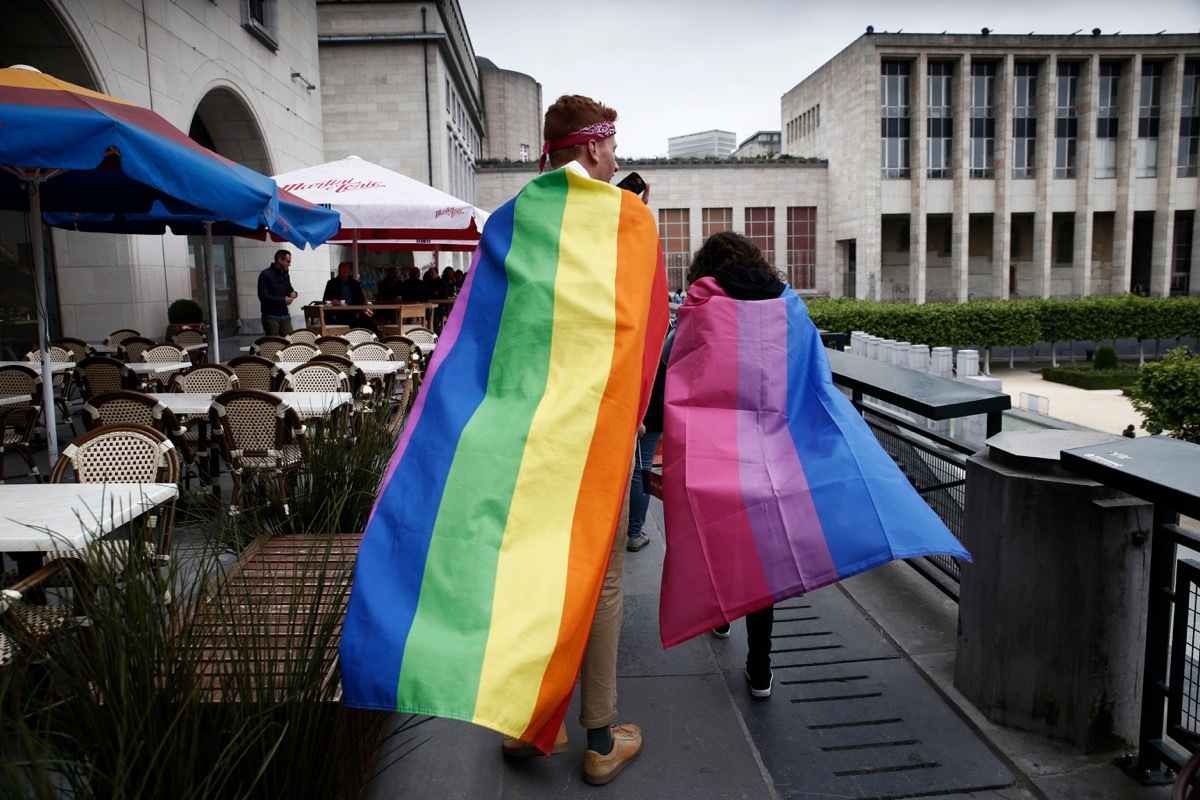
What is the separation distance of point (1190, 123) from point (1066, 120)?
8.93 metres

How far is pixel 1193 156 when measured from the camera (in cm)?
5312

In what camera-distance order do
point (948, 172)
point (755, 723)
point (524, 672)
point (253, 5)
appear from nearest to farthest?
point (524, 672) → point (755, 723) → point (253, 5) → point (948, 172)

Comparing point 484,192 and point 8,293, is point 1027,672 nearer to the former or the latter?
point 8,293

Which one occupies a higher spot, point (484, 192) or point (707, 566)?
point (484, 192)

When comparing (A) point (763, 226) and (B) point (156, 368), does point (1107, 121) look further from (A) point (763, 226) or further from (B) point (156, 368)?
(B) point (156, 368)

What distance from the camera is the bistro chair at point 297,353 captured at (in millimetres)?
8812

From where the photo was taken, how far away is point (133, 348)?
33.0 feet

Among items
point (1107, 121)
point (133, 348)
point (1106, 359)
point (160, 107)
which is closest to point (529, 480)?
point (133, 348)

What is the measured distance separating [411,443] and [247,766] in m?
0.98

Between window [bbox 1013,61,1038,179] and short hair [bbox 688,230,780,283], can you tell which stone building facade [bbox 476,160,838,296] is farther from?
short hair [bbox 688,230,780,283]

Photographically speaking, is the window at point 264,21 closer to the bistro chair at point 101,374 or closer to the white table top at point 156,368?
the white table top at point 156,368

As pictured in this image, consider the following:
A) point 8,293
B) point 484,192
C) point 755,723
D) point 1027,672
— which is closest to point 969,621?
point 1027,672

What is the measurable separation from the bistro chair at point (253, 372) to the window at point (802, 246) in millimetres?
45216

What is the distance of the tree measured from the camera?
1256 centimetres
